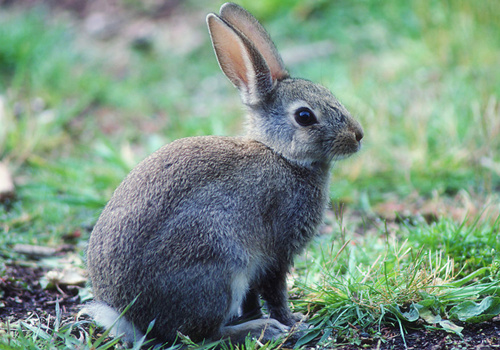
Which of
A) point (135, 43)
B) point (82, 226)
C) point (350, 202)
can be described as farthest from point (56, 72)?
point (350, 202)

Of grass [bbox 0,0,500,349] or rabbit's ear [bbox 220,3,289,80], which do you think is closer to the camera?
grass [bbox 0,0,500,349]

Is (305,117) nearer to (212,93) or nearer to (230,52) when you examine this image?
(230,52)

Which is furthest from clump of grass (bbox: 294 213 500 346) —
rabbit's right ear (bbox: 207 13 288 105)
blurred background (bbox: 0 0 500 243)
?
rabbit's right ear (bbox: 207 13 288 105)

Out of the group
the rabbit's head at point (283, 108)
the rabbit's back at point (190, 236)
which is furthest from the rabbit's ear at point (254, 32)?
the rabbit's back at point (190, 236)

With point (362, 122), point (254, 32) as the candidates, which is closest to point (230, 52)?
point (254, 32)

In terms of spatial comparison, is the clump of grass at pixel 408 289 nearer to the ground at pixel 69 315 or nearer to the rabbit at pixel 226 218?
the ground at pixel 69 315

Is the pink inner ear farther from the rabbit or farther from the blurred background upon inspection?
the blurred background
